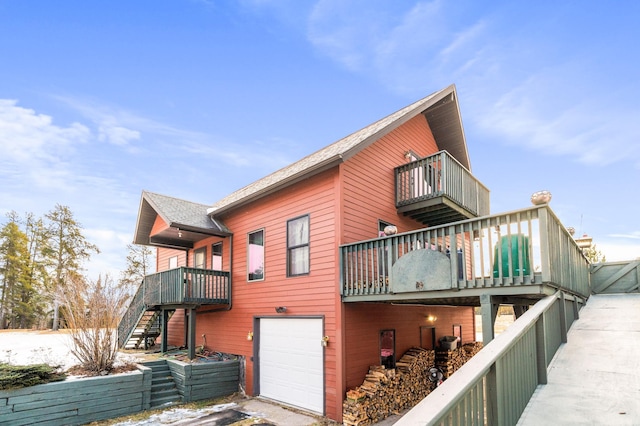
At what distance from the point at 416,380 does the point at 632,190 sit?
22.2 metres

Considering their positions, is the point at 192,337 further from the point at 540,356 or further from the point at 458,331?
the point at 540,356

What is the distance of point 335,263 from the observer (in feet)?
29.9

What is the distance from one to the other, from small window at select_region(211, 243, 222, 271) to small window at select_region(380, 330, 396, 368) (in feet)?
20.8

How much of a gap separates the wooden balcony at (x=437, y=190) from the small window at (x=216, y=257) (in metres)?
6.55

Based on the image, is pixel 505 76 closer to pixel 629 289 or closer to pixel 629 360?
pixel 629 289

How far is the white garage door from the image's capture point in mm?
9305

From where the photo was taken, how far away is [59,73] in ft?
60.0

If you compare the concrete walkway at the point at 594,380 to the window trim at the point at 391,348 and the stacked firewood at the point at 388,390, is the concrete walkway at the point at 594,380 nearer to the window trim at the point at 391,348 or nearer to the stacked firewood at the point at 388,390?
the stacked firewood at the point at 388,390

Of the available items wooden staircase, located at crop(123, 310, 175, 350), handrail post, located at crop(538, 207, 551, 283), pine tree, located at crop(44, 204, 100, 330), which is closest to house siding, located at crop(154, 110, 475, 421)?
wooden staircase, located at crop(123, 310, 175, 350)

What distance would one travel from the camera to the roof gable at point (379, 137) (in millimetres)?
9457

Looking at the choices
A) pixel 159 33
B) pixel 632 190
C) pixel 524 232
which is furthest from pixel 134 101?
pixel 632 190

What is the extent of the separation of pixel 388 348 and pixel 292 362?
100 inches

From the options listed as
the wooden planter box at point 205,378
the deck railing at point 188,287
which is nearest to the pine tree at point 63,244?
the deck railing at point 188,287

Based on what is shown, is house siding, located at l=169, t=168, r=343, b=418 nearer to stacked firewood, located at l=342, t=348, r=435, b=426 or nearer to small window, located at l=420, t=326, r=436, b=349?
stacked firewood, located at l=342, t=348, r=435, b=426
